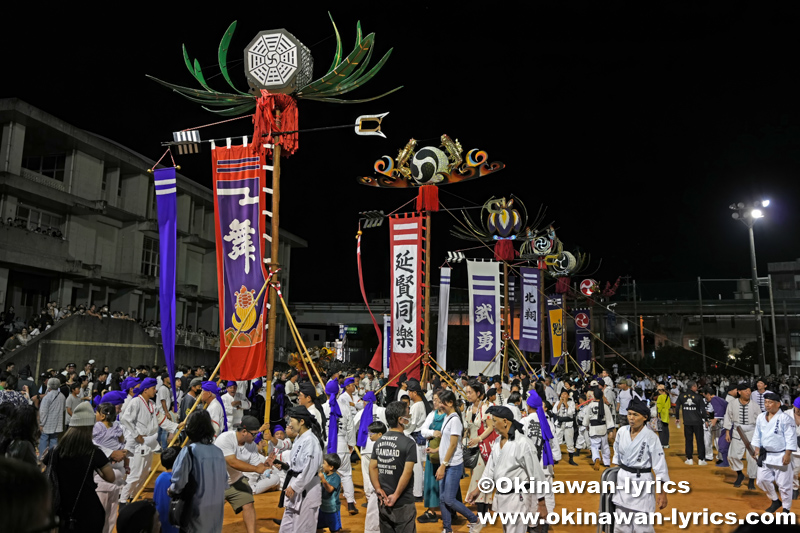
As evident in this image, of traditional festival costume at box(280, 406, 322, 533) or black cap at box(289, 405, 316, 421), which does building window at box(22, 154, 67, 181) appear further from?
traditional festival costume at box(280, 406, 322, 533)

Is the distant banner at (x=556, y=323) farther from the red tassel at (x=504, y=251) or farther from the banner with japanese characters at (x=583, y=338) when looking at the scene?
the red tassel at (x=504, y=251)

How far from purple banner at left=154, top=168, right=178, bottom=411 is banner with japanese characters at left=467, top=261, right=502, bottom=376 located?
9.44m

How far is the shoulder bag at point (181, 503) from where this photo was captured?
4.40 meters

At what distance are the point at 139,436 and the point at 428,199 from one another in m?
8.63

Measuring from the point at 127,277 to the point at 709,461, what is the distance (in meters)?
29.2

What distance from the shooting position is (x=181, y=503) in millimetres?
4418

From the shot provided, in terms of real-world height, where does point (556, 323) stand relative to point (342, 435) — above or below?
above

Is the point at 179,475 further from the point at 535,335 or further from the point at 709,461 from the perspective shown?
the point at 535,335

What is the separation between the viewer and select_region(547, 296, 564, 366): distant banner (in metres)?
25.3

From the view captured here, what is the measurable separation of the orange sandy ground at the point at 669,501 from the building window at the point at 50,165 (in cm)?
2508

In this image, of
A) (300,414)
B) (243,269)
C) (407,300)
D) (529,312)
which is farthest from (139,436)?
(529,312)

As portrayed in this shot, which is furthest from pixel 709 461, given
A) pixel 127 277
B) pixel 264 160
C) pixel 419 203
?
pixel 127 277

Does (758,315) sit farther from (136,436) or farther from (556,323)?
(136,436)

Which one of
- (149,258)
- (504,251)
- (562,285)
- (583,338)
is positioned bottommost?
(583,338)
